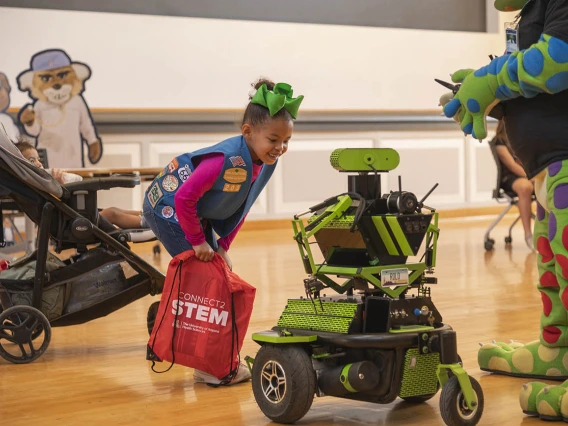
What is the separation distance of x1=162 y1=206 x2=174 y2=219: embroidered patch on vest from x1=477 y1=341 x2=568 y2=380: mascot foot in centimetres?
105

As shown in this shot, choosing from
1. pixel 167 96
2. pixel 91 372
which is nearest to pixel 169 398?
pixel 91 372

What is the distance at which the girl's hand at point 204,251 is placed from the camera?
276 centimetres

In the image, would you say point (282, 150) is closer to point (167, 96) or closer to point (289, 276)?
point (289, 276)

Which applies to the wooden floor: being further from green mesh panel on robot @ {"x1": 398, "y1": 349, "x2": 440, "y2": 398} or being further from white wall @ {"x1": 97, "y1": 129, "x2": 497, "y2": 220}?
white wall @ {"x1": 97, "y1": 129, "x2": 497, "y2": 220}

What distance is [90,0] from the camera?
8.54 meters

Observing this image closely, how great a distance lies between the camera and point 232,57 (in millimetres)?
9023

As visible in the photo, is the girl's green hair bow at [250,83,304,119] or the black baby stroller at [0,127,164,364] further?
the black baby stroller at [0,127,164,364]

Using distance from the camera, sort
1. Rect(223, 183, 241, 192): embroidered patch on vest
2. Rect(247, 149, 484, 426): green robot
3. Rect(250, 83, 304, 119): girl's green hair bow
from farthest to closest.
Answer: Rect(223, 183, 241, 192): embroidered patch on vest → Rect(250, 83, 304, 119): girl's green hair bow → Rect(247, 149, 484, 426): green robot

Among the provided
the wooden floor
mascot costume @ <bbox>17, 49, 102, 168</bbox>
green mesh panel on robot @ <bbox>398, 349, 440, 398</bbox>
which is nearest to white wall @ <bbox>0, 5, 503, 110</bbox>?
mascot costume @ <bbox>17, 49, 102, 168</bbox>

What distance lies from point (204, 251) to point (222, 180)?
22cm

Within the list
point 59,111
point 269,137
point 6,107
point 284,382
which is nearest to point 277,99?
point 269,137

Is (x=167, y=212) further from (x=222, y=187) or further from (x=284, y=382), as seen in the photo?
(x=284, y=382)

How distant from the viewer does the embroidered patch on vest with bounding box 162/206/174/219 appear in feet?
9.58

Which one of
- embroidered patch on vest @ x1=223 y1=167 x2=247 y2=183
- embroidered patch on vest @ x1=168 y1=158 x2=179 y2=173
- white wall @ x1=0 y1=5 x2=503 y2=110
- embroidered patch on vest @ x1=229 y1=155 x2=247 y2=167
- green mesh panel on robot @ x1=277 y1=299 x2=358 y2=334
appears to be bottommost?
A: green mesh panel on robot @ x1=277 y1=299 x2=358 y2=334
